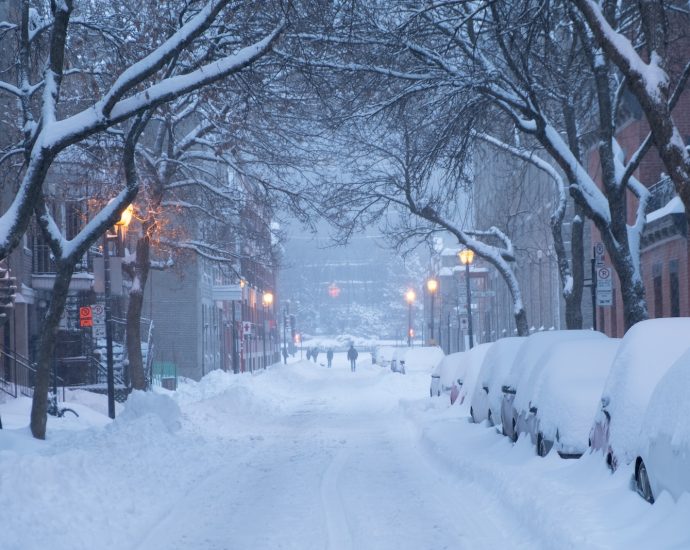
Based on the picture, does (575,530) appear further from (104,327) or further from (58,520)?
(104,327)

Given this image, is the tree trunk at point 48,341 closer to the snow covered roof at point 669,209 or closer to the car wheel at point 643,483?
the car wheel at point 643,483

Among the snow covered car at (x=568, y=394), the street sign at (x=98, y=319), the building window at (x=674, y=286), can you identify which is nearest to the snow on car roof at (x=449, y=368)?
the building window at (x=674, y=286)

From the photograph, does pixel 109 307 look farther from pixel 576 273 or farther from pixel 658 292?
pixel 658 292

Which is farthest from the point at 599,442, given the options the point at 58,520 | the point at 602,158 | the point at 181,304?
the point at 181,304

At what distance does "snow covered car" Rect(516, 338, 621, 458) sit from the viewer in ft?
45.6

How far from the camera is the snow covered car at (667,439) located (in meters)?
8.70

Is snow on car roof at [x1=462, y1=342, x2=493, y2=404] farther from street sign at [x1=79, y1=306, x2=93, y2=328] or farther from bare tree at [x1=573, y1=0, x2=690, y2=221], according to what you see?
bare tree at [x1=573, y1=0, x2=690, y2=221]

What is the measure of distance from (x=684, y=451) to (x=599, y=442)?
3608 millimetres

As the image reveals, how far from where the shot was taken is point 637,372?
1146cm

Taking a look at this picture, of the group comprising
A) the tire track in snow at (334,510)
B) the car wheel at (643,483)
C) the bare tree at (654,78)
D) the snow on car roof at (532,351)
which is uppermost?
the bare tree at (654,78)

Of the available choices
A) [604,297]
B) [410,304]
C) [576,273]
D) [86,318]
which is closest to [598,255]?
[604,297]

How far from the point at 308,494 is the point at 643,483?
18.9 feet

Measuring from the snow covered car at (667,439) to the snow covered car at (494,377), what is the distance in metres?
9.91

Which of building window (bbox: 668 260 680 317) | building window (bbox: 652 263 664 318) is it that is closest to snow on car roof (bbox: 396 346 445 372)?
building window (bbox: 652 263 664 318)
